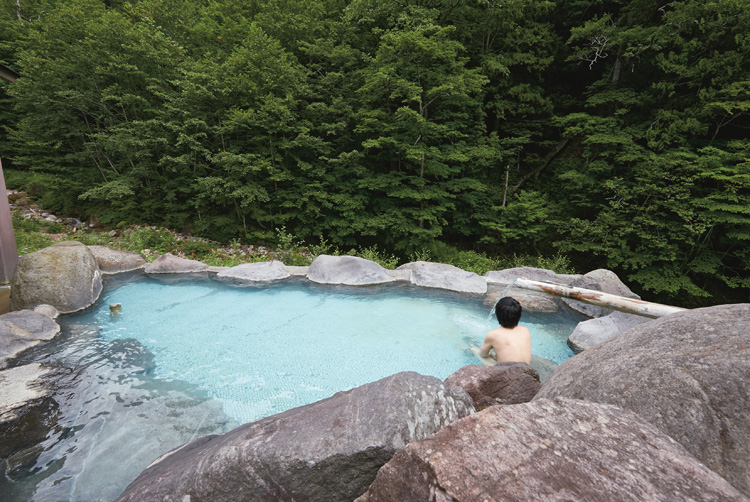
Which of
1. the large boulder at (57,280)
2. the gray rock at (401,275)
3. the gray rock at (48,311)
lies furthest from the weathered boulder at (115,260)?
the gray rock at (401,275)

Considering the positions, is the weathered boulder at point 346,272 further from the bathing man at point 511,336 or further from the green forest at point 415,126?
the bathing man at point 511,336

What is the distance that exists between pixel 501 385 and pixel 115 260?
318 inches

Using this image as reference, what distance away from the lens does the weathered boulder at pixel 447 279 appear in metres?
5.92

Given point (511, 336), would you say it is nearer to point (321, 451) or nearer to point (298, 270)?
point (321, 451)

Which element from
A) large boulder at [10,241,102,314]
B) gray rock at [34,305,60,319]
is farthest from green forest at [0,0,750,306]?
gray rock at [34,305,60,319]

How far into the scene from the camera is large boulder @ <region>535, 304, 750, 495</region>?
113 cm

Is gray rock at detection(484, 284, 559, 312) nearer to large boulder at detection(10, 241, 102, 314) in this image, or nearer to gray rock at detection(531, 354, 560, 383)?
gray rock at detection(531, 354, 560, 383)

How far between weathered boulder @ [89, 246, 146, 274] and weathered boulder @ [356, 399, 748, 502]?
7871 millimetres

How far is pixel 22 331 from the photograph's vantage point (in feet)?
12.5

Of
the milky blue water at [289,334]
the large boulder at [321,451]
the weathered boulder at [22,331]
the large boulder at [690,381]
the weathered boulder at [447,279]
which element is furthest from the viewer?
the weathered boulder at [447,279]

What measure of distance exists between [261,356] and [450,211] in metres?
7.67

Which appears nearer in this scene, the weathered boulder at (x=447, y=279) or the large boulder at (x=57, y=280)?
the large boulder at (x=57, y=280)

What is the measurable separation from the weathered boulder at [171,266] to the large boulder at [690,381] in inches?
286

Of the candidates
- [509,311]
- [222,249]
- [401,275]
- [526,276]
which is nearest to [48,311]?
[222,249]
